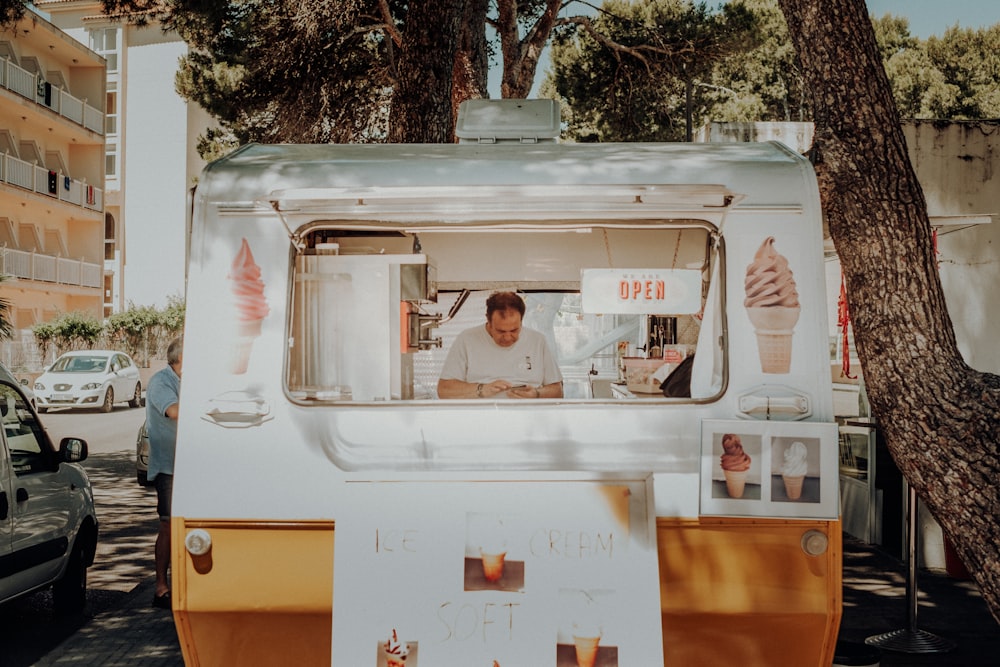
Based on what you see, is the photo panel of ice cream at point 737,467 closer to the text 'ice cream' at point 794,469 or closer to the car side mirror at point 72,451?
the text 'ice cream' at point 794,469

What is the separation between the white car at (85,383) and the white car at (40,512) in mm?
18297

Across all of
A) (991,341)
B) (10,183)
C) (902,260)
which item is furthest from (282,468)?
(10,183)

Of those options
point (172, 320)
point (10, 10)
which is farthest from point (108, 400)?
point (10, 10)

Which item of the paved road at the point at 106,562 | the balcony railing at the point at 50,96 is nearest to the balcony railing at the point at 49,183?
the balcony railing at the point at 50,96

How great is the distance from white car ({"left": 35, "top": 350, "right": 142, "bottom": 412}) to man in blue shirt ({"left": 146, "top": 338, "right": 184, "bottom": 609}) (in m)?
18.6

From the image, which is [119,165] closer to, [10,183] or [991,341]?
[10,183]

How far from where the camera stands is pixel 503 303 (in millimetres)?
5656

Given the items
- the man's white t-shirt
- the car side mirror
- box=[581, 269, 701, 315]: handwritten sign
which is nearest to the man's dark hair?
the man's white t-shirt

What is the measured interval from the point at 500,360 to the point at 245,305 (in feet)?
6.05

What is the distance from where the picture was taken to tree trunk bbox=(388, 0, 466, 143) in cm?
1005

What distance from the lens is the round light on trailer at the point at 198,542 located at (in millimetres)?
3936

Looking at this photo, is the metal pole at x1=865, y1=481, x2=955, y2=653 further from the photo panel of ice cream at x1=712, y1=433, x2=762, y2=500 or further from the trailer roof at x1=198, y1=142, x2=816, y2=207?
the trailer roof at x1=198, y1=142, x2=816, y2=207

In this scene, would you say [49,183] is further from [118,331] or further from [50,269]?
[118,331]

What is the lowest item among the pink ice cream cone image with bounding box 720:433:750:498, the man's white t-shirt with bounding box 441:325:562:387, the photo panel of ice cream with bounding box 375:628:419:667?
the photo panel of ice cream with bounding box 375:628:419:667
